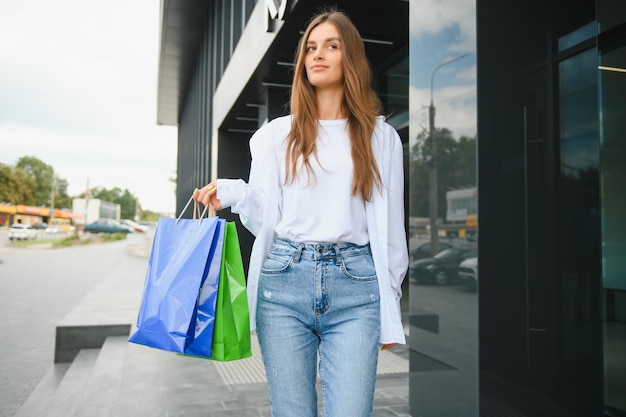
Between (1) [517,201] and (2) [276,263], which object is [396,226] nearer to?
(2) [276,263]

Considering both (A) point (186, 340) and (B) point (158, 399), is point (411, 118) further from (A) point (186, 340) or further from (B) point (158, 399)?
(B) point (158, 399)

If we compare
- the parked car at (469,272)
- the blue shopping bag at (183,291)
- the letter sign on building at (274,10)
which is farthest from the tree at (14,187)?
the blue shopping bag at (183,291)

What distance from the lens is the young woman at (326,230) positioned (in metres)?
1.78

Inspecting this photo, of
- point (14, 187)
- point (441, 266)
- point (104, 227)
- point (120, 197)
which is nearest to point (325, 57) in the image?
point (441, 266)

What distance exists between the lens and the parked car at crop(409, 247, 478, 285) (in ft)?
9.31

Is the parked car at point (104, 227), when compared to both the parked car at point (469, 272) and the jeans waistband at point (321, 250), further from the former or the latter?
the jeans waistband at point (321, 250)

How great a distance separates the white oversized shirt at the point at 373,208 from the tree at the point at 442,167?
97 centimetres


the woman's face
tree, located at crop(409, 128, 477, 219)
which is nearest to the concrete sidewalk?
tree, located at crop(409, 128, 477, 219)

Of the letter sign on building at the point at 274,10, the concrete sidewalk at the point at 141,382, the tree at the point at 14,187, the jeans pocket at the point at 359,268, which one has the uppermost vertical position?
the tree at the point at 14,187

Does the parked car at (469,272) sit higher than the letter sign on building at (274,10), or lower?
lower

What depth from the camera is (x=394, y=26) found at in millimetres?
5797

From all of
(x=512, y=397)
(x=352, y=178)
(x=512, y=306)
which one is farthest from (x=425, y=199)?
(x=352, y=178)

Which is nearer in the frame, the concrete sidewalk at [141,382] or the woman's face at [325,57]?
the woman's face at [325,57]

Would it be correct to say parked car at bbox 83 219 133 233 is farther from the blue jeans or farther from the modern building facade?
the blue jeans
